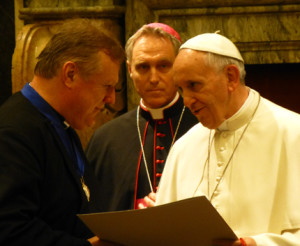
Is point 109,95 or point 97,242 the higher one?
point 109,95

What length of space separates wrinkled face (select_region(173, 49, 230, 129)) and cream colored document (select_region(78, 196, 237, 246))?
2.08 ft

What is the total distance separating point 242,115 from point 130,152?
1.19m

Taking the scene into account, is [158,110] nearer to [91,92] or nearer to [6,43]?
[91,92]

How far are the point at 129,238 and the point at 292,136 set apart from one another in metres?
0.88

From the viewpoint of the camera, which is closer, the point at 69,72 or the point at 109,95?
the point at 69,72

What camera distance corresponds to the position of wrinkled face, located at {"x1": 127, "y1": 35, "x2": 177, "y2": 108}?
12.7ft

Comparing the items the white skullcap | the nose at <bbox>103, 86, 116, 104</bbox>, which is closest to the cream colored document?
the nose at <bbox>103, 86, 116, 104</bbox>

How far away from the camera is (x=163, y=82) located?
388cm

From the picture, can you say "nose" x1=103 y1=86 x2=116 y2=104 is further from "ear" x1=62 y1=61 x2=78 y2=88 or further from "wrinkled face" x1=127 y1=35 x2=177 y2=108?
"wrinkled face" x1=127 y1=35 x2=177 y2=108

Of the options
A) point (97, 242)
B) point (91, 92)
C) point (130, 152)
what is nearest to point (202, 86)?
point (91, 92)

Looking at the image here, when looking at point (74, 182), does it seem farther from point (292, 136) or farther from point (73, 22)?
point (292, 136)

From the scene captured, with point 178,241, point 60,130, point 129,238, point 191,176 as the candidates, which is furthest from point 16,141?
point 191,176

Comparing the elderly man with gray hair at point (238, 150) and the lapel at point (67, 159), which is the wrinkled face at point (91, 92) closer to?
the lapel at point (67, 159)

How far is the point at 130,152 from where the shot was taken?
4.07m
